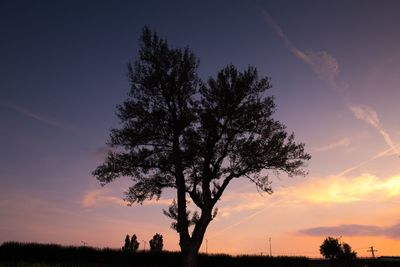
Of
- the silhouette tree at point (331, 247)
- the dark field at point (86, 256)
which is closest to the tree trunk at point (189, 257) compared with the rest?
the dark field at point (86, 256)

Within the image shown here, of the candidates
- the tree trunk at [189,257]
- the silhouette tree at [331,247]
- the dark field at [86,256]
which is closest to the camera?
the tree trunk at [189,257]

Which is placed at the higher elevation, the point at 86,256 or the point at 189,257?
the point at 86,256

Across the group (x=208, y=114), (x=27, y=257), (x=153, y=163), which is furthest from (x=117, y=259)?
(x=208, y=114)

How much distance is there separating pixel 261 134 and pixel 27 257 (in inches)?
830

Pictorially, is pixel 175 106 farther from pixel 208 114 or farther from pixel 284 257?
pixel 284 257

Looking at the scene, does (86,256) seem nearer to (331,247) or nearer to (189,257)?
(189,257)

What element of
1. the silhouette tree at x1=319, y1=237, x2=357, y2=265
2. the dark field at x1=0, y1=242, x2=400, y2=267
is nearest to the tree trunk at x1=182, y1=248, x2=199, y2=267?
the dark field at x1=0, y1=242, x2=400, y2=267

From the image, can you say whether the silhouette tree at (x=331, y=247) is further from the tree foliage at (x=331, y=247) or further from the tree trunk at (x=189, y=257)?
the tree trunk at (x=189, y=257)

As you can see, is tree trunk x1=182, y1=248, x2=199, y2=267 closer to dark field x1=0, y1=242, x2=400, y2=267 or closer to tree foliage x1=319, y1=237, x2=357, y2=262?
dark field x1=0, y1=242, x2=400, y2=267

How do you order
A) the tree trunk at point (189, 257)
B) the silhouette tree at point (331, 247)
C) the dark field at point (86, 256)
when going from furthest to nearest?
the silhouette tree at point (331, 247) < the dark field at point (86, 256) < the tree trunk at point (189, 257)

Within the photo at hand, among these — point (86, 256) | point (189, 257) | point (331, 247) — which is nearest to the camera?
point (189, 257)

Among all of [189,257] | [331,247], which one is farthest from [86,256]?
[331,247]

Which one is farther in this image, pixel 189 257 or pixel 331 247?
pixel 331 247

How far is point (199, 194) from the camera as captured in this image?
92.6ft
